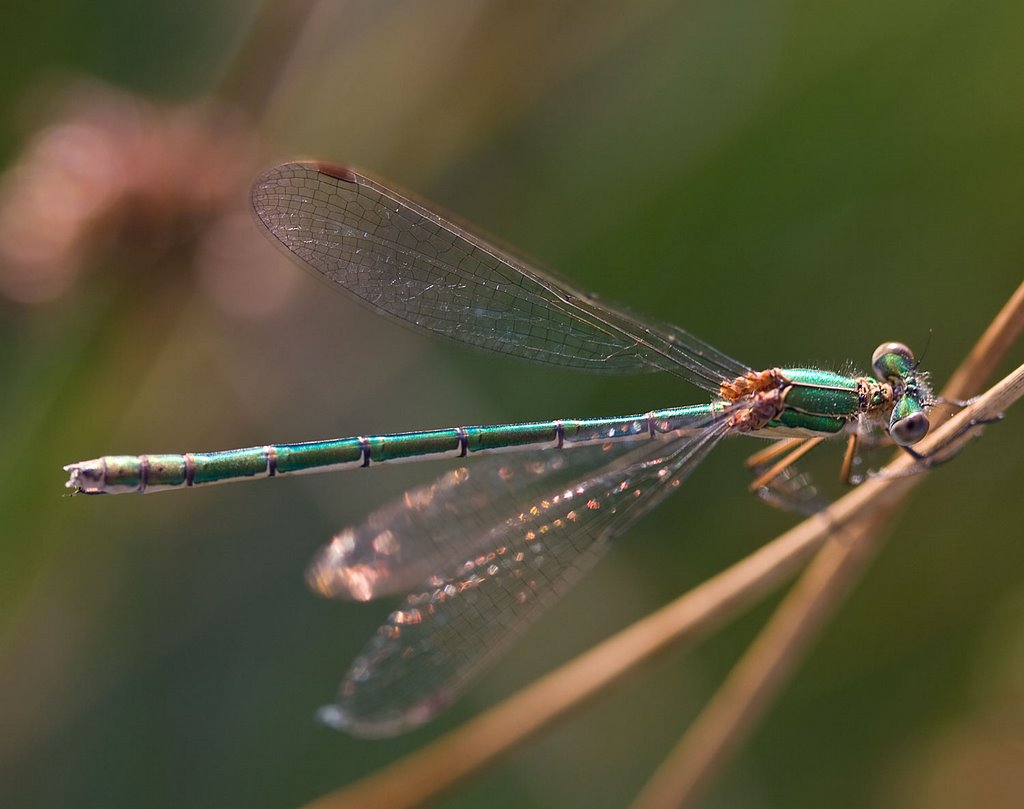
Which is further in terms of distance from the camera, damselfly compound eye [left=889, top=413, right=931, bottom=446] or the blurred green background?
the blurred green background

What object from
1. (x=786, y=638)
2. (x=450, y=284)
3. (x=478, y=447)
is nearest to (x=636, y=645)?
(x=786, y=638)

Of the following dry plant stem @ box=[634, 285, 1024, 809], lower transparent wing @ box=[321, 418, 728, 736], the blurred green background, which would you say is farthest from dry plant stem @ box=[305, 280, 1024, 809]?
the blurred green background

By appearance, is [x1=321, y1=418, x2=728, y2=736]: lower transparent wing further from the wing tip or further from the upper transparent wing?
the wing tip

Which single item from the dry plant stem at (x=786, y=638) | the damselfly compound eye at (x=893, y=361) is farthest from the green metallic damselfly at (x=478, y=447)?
the dry plant stem at (x=786, y=638)

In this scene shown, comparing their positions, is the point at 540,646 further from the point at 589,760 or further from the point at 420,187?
the point at 420,187

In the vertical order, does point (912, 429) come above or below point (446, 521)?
above

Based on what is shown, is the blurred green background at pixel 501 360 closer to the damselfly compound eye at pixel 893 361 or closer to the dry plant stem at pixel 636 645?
the damselfly compound eye at pixel 893 361

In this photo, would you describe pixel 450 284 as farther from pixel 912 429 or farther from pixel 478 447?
pixel 912 429
